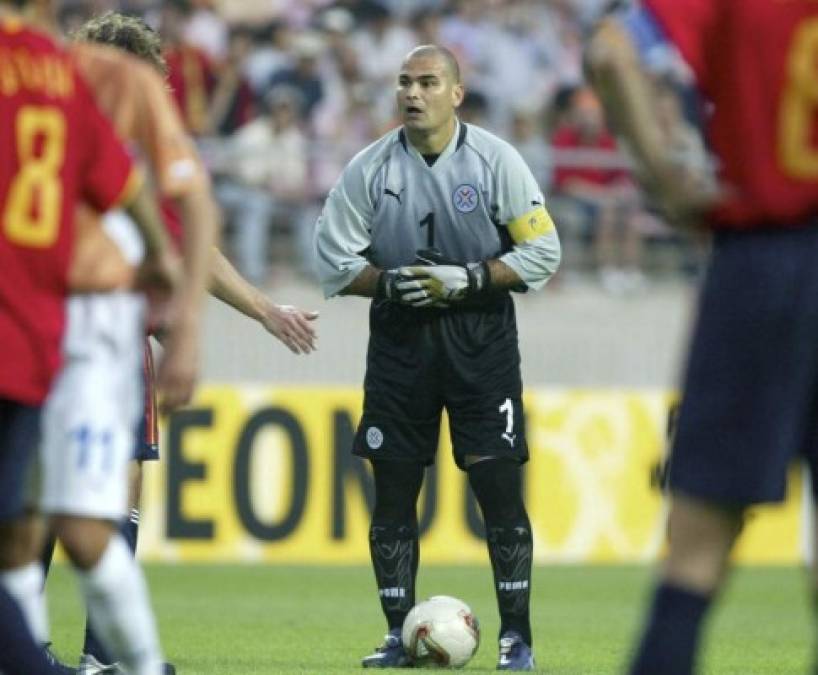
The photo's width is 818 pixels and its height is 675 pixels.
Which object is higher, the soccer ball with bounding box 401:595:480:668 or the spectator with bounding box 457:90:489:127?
the spectator with bounding box 457:90:489:127

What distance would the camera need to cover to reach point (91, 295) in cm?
530

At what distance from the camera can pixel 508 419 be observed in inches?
358

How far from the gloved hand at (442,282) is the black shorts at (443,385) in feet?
0.68

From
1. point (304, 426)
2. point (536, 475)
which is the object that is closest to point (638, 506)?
point (536, 475)

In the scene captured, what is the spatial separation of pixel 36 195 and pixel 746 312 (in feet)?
5.41

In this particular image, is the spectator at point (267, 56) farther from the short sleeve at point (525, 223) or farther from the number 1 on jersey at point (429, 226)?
the short sleeve at point (525, 223)

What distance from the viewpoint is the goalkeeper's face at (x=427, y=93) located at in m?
9.18

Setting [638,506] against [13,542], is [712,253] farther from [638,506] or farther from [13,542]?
[638,506]

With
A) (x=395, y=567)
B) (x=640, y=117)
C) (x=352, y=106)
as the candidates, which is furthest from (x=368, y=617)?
(x=352, y=106)

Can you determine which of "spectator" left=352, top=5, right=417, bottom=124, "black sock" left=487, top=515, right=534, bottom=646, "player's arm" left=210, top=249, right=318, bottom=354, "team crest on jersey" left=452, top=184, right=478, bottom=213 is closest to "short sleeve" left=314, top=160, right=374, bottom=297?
"team crest on jersey" left=452, top=184, right=478, bottom=213

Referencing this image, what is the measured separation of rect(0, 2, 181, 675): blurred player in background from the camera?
4871mm

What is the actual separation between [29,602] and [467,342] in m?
4.00

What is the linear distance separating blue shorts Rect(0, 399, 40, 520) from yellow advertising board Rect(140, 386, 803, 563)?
11123mm

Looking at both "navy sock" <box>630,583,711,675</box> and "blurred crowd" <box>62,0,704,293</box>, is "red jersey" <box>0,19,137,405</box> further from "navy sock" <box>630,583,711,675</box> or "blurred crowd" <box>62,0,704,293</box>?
"blurred crowd" <box>62,0,704,293</box>
